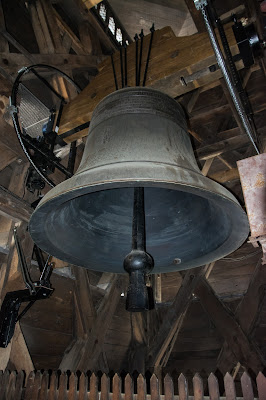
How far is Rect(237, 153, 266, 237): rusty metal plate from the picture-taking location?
143cm

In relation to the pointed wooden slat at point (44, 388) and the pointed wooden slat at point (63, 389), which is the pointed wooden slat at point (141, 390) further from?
the pointed wooden slat at point (44, 388)

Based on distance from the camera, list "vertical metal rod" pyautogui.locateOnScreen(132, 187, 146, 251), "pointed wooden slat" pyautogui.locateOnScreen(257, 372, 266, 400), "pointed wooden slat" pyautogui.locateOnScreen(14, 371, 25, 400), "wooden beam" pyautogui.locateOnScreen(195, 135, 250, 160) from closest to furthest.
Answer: "vertical metal rod" pyautogui.locateOnScreen(132, 187, 146, 251)
"pointed wooden slat" pyautogui.locateOnScreen(257, 372, 266, 400)
"pointed wooden slat" pyautogui.locateOnScreen(14, 371, 25, 400)
"wooden beam" pyautogui.locateOnScreen(195, 135, 250, 160)

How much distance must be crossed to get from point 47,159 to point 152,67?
1.14 m

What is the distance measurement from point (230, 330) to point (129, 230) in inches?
140

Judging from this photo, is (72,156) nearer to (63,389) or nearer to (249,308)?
(63,389)

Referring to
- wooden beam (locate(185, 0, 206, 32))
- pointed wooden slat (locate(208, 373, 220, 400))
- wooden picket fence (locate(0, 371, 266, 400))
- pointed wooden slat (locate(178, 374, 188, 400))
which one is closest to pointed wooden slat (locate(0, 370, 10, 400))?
wooden picket fence (locate(0, 371, 266, 400))

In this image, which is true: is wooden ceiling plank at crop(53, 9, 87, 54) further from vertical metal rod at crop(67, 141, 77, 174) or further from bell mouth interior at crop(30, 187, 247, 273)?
bell mouth interior at crop(30, 187, 247, 273)

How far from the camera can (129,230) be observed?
2.32m

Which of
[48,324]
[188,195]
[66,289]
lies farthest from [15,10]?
[48,324]

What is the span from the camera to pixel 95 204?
2291 millimetres

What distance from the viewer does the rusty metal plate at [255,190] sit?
4.68ft

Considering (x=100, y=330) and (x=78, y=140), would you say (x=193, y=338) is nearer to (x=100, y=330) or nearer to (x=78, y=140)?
(x=100, y=330)

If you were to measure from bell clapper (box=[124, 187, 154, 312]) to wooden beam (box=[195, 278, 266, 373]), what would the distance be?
3.82 meters

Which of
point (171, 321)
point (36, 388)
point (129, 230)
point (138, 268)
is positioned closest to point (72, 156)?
point (129, 230)
